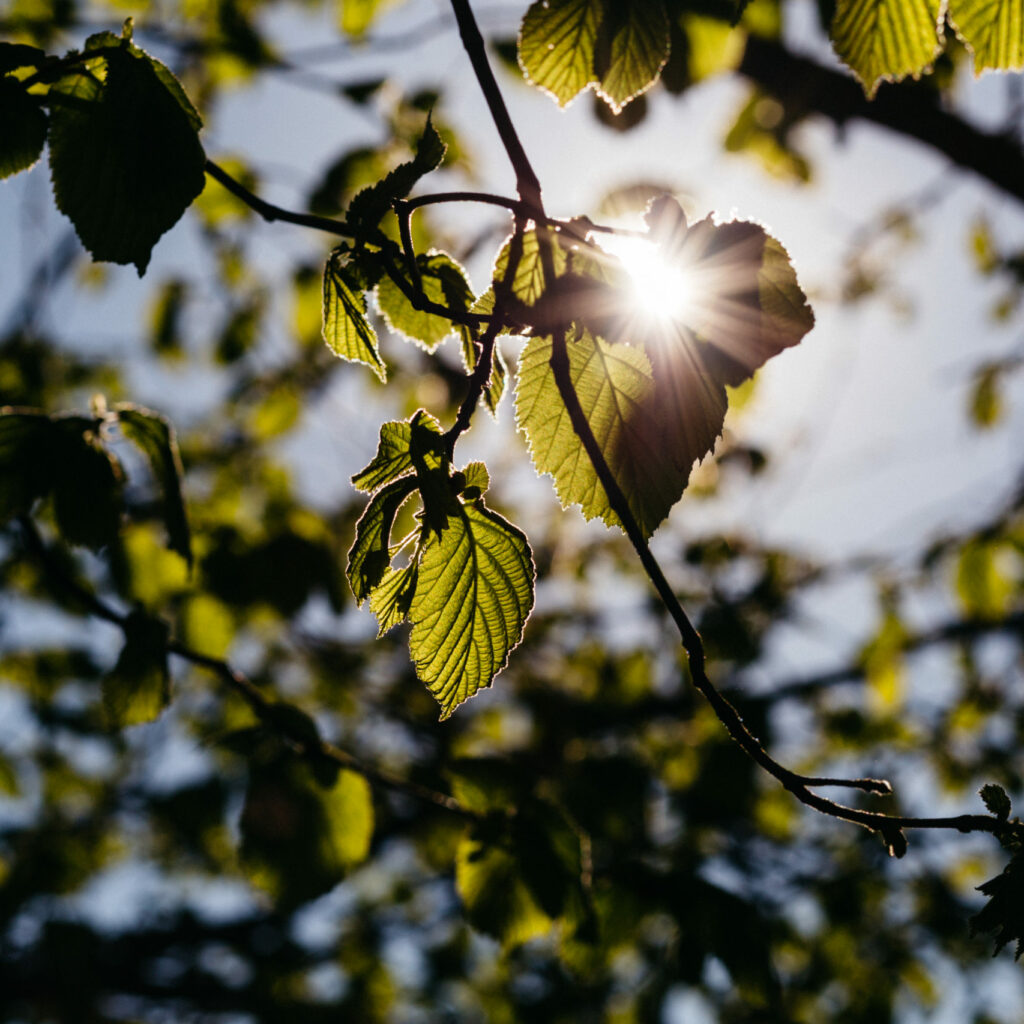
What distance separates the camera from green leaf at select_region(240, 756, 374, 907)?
1.42 m

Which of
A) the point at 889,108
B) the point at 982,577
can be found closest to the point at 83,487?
the point at 889,108

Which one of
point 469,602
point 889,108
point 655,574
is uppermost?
point 889,108

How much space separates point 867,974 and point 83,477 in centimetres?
672

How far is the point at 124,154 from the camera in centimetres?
83

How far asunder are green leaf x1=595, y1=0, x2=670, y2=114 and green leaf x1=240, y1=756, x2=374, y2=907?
4.09 feet

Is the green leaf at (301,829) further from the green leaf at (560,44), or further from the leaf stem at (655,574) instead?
the green leaf at (560,44)

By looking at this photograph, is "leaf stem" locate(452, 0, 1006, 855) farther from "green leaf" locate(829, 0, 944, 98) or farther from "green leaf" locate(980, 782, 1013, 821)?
"green leaf" locate(829, 0, 944, 98)

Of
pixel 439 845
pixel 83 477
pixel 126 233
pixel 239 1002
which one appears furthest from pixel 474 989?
pixel 126 233

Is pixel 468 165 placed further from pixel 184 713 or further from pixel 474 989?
pixel 474 989

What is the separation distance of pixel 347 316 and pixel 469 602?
1.22ft

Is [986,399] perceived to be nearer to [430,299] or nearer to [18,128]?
[430,299]

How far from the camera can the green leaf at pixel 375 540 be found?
802 mm

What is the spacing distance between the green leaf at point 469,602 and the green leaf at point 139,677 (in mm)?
701

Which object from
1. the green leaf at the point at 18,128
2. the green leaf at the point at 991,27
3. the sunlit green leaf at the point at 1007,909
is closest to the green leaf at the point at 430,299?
the green leaf at the point at 18,128
